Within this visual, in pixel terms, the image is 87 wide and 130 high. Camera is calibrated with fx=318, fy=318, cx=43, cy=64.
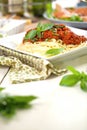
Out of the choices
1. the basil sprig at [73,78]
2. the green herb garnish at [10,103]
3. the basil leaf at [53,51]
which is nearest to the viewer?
the green herb garnish at [10,103]

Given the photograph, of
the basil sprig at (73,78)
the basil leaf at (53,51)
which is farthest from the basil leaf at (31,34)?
the basil sprig at (73,78)

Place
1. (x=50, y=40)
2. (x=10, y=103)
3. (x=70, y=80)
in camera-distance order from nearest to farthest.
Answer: (x=10, y=103)
(x=70, y=80)
(x=50, y=40)

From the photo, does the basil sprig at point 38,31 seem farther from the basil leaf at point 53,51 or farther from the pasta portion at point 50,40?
the basil leaf at point 53,51

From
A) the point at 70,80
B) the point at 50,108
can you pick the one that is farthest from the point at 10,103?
the point at 70,80

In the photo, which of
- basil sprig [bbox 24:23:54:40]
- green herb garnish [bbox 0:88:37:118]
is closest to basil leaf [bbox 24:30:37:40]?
basil sprig [bbox 24:23:54:40]

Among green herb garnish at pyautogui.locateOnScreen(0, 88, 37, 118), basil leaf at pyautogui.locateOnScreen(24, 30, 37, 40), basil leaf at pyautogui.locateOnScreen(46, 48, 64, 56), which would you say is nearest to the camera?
green herb garnish at pyautogui.locateOnScreen(0, 88, 37, 118)

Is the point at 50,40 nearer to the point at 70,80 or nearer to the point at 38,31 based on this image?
the point at 38,31

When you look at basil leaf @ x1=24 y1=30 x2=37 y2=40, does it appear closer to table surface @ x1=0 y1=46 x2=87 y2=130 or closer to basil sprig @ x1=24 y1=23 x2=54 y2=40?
basil sprig @ x1=24 y1=23 x2=54 y2=40

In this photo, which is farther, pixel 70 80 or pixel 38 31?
pixel 38 31

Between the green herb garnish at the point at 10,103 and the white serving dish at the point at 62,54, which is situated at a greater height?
the green herb garnish at the point at 10,103

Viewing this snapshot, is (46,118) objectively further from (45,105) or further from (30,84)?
(30,84)

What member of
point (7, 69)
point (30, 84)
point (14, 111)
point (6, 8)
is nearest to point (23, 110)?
point (14, 111)

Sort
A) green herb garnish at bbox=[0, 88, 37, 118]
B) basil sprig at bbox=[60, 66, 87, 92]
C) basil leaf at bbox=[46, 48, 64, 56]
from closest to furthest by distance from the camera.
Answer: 1. green herb garnish at bbox=[0, 88, 37, 118]
2. basil sprig at bbox=[60, 66, 87, 92]
3. basil leaf at bbox=[46, 48, 64, 56]

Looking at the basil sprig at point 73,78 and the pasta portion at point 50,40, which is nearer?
the basil sprig at point 73,78
